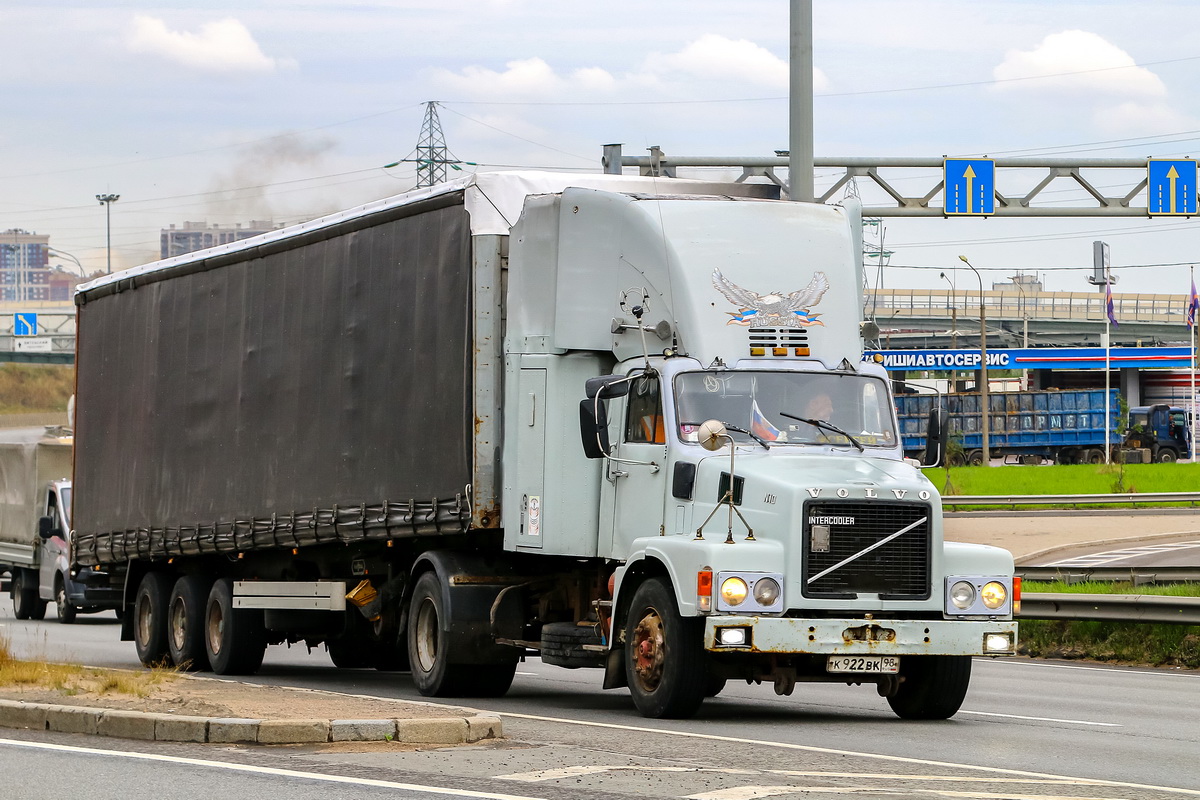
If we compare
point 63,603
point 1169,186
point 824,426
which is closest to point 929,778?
point 824,426

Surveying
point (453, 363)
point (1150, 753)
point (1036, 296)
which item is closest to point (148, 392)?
point (453, 363)

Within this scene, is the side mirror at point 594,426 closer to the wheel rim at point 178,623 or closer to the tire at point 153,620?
the wheel rim at point 178,623

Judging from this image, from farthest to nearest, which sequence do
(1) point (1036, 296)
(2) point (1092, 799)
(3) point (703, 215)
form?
(1) point (1036, 296)
(3) point (703, 215)
(2) point (1092, 799)

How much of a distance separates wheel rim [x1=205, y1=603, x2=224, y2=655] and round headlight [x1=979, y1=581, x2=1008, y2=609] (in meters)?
9.13

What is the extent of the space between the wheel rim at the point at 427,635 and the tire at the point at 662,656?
2483 millimetres

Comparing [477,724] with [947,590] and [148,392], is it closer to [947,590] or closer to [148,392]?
[947,590]

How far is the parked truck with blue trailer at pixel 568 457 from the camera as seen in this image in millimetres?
12344

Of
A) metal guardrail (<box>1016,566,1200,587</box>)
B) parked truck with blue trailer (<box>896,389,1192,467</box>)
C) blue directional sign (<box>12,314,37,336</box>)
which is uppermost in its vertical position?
blue directional sign (<box>12,314,37,336</box>)

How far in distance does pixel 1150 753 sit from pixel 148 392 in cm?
1283

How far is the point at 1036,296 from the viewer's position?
4520 inches

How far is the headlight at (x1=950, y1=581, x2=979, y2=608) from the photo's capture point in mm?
12555

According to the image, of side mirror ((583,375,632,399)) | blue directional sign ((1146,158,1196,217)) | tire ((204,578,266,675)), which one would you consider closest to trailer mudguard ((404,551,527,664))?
side mirror ((583,375,632,399))

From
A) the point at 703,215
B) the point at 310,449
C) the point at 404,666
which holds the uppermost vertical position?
the point at 703,215

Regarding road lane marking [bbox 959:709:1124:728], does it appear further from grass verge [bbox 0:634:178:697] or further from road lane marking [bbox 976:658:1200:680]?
grass verge [bbox 0:634:178:697]
